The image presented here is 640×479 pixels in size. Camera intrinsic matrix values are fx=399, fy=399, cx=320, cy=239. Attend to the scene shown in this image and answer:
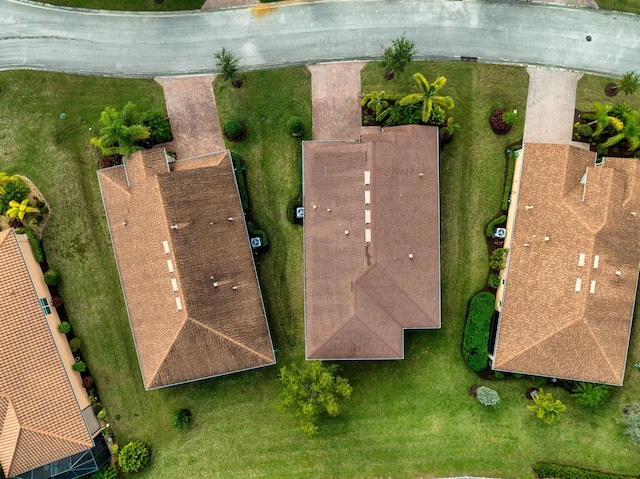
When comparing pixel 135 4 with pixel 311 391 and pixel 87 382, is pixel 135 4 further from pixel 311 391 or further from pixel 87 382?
pixel 311 391

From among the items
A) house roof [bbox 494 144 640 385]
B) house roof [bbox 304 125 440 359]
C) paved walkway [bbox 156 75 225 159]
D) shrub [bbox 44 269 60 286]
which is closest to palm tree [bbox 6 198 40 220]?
shrub [bbox 44 269 60 286]

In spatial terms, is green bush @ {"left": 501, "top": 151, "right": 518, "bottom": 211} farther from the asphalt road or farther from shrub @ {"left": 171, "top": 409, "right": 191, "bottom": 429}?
shrub @ {"left": 171, "top": 409, "right": 191, "bottom": 429}

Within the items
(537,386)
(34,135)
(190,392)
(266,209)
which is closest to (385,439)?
(537,386)

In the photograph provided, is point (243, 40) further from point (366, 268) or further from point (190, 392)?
point (190, 392)

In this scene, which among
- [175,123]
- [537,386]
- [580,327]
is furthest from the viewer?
[175,123]

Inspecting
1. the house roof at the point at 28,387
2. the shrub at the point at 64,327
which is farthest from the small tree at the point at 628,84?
the house roof at the point at 28,387

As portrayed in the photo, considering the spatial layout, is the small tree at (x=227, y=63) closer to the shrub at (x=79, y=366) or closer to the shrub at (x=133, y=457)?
the shrub at (x=79, y=366)
